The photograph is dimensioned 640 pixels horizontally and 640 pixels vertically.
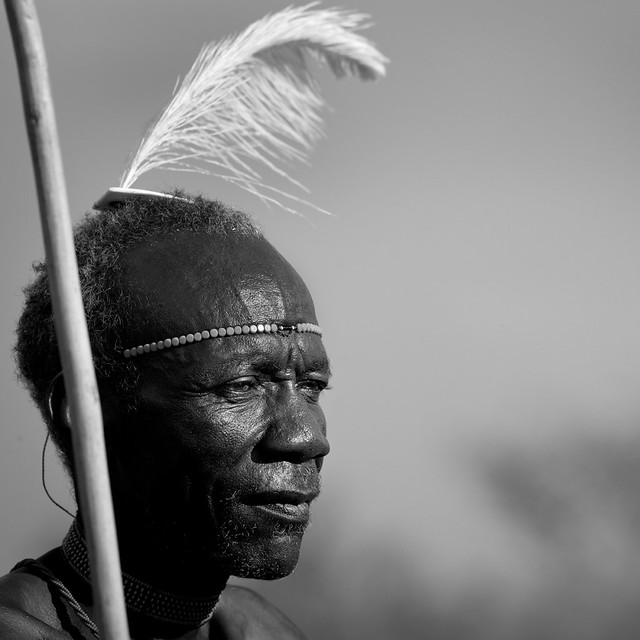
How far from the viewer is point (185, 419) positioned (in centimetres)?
277

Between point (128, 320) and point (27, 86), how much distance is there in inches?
48.4

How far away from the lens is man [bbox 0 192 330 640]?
2.76 metres

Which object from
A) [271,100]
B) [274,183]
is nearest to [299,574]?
[274,183]

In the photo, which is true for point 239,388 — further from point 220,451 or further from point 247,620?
point 247,620

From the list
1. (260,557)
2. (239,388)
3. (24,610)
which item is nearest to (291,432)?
(239,388)

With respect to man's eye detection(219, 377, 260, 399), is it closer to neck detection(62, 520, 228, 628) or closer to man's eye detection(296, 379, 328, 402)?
man's eye detection(296, 379, 328, 402)

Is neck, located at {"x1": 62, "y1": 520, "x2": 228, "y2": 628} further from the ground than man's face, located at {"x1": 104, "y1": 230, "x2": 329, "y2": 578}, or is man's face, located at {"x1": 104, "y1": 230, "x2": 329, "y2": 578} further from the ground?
man's face, located at {"x1": 104, "y1": 230, "x2": 329, "y2": 578}

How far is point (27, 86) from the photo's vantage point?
1695 millimetres

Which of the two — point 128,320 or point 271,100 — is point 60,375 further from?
point 271,100

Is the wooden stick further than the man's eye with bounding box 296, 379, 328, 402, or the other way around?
the man's eye with bounding box 296, 379, 328, 402

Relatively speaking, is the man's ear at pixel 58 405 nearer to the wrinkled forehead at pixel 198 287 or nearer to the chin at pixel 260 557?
the wrinkled forehead at pixel 198 287

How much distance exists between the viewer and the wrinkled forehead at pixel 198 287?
2844 millimetres

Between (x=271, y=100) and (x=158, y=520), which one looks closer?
(x=271, y=100)

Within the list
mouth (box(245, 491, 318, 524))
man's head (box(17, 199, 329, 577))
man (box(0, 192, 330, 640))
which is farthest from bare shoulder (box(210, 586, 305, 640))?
mouth (box(245, 491, 318, 524))
